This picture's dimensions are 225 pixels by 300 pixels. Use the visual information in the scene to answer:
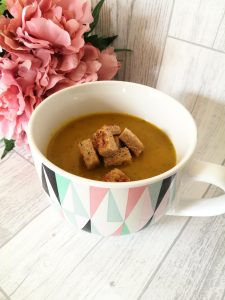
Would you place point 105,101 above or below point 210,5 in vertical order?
below

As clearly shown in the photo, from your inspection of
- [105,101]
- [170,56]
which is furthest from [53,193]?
[170,56]

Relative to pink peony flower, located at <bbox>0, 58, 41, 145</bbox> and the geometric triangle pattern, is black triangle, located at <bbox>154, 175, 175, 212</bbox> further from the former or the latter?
pink peony flower, located at <bbox>0, 58, 41, 145</bbox>

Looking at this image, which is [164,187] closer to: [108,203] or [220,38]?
[108,203]

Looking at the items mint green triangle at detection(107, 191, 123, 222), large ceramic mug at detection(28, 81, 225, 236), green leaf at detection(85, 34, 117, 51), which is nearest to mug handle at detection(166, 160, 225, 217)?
large ceramic mug at detection(28, 81, 225, 236)

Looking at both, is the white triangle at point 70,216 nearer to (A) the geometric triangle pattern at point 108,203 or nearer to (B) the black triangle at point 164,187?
(A) the geometric triangle pattern at point 108,203

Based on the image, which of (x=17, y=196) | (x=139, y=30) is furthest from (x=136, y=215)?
(x=139, y=30)

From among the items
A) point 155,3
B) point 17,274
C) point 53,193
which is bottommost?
point 17,274

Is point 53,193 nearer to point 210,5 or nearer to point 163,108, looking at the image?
point 163,108
